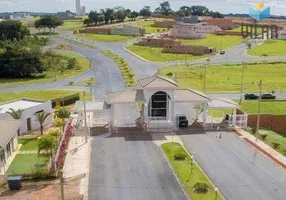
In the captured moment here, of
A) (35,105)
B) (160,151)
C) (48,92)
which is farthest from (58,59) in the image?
(160,151)

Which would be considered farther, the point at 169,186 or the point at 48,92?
the point at 48,92

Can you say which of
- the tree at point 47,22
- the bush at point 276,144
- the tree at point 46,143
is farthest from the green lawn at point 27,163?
the tree at point 47,22

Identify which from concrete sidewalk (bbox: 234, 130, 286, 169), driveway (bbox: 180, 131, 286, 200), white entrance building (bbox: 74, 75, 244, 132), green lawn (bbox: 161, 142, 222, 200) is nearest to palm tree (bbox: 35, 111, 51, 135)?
white entrance building (bbox: 74, 75, 244, 132)

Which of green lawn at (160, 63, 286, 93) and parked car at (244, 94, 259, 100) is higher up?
green lawn at (160, 63, 286, 93)

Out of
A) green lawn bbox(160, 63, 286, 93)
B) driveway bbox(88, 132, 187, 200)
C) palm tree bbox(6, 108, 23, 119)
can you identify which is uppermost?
palm tree bbox(6, 108, 23, 119)

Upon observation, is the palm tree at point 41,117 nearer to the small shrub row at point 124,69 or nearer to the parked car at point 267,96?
the small shrub row at point 124,69

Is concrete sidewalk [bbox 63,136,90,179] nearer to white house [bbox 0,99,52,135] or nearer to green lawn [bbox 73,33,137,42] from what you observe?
white house [bbox 0,99,52,135]

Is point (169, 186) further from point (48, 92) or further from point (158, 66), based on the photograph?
point (158, 66)
